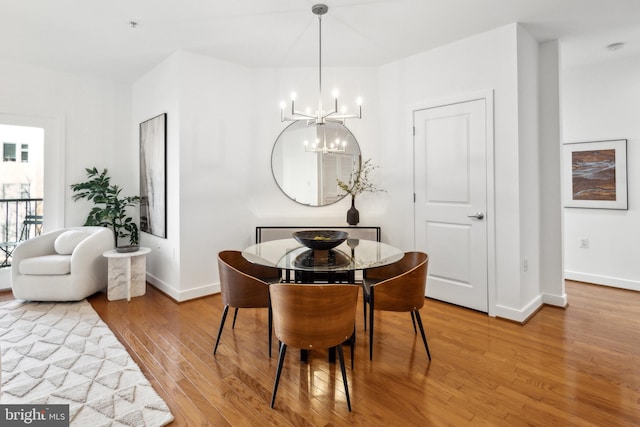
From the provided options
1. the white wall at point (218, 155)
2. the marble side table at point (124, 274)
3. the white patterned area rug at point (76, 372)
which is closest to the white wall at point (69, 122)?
the white wall at point (218, 155)

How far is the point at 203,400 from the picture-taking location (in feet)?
6.27

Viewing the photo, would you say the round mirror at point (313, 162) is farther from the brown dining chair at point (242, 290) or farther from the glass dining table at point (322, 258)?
the brown dining chair at point (242, 290)

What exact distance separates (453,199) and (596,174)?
7.03 feet

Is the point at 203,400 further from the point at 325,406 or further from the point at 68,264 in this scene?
the point at 68,264

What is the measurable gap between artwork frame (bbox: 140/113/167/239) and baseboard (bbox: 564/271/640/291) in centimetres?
517

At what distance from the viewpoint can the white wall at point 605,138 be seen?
3.81m

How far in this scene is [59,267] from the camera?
3.44m

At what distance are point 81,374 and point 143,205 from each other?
2.64 metres

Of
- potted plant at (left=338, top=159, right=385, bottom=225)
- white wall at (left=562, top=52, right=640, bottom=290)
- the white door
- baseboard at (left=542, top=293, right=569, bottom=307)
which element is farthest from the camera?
potted plant at (left=338, top=159, right=385, bottom=225)

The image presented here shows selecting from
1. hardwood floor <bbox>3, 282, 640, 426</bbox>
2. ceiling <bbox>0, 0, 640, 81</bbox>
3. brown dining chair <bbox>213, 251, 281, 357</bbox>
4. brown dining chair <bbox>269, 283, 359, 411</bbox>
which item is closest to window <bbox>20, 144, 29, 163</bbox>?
ceiling <bbox>0, 0, 640, 81</bbox>

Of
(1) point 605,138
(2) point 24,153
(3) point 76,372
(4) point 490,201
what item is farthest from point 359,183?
(2) point 24,153

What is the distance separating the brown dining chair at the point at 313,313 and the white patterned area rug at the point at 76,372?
2.57 feet

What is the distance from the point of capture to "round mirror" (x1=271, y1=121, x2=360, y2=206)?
4.02 metres

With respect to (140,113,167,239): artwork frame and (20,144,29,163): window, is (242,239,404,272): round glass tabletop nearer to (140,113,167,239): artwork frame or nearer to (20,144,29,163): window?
(140,113,167,239): artwork frame
